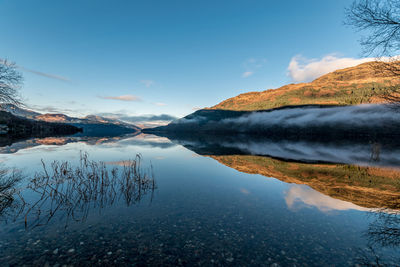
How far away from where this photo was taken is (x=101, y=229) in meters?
7.14

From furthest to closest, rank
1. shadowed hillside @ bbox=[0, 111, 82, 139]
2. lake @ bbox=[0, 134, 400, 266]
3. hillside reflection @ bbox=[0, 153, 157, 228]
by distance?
shadowed hillside @ bbox=[0, 111, 82, 139] < hillside reflection @ bbox=[0, 153, 157, 228] < lake @ bbox=[0, 134, 400, 266]

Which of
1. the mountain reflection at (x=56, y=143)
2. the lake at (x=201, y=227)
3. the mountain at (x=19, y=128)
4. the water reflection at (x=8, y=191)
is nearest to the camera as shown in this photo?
the lake at (x=201, y=227)

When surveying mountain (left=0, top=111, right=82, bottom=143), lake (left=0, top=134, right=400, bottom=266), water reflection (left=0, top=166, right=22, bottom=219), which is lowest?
lake (left=0, top=134, right=400, bottom=266)

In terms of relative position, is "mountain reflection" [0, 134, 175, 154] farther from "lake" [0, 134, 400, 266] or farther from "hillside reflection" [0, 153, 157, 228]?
"lake" [0, 134, 400, 266]

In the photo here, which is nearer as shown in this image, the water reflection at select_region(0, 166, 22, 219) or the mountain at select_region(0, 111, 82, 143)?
the water reflection at select_region(0, 166, 22, 219)

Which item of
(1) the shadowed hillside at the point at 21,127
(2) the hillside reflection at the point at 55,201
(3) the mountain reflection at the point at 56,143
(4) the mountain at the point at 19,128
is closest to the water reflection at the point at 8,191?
(2) the hillside reflection at the point at 55,201

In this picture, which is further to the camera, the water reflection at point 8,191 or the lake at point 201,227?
the water reflection at point 8,191

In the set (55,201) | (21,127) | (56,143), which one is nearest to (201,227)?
(55,201)

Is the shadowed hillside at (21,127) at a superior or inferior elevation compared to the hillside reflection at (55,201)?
superior

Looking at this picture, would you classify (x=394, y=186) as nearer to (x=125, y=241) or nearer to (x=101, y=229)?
(x=125, y=241)

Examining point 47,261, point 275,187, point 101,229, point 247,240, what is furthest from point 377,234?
point 47,261

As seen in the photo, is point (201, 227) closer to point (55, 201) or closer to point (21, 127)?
point (55, 201)

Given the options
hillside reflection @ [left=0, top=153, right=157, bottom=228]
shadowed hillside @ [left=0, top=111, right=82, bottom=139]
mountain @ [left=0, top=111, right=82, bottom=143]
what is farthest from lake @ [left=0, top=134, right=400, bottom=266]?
shadowed hillside @ [left=0, top=111, right=82, bottom=139]

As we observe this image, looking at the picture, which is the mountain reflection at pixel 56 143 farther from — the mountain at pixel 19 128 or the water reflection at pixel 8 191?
the mountain at pixel 19 128
